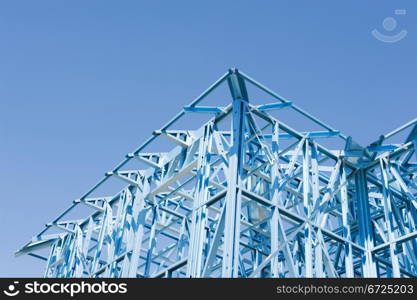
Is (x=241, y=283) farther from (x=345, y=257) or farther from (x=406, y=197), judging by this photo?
(x=406, y=197)

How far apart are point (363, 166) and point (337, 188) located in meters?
1.42

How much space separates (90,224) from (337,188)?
10.2 metres

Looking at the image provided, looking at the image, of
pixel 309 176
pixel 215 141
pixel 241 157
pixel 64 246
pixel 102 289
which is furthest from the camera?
pixel 64 246

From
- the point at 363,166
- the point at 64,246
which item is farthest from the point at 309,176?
the point at 64,246

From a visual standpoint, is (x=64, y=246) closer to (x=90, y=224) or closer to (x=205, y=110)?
(x=90, y=224)

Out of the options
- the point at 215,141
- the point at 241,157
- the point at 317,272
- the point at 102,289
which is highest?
the point at 215,141

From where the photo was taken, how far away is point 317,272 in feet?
51.2

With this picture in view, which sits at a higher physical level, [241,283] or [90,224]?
[90,224]

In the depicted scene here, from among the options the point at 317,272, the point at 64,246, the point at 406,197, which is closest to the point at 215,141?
the point at 317,272

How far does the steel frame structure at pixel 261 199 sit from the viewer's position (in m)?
14.7

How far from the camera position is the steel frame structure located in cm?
1474

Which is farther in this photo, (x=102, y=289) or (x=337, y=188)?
(x=337, y=188)

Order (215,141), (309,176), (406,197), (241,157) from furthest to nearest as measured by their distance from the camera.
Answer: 1. (406,197)
2. (309,176)
3. (215,141)
4. (241,157)

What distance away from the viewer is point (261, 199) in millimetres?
14781
